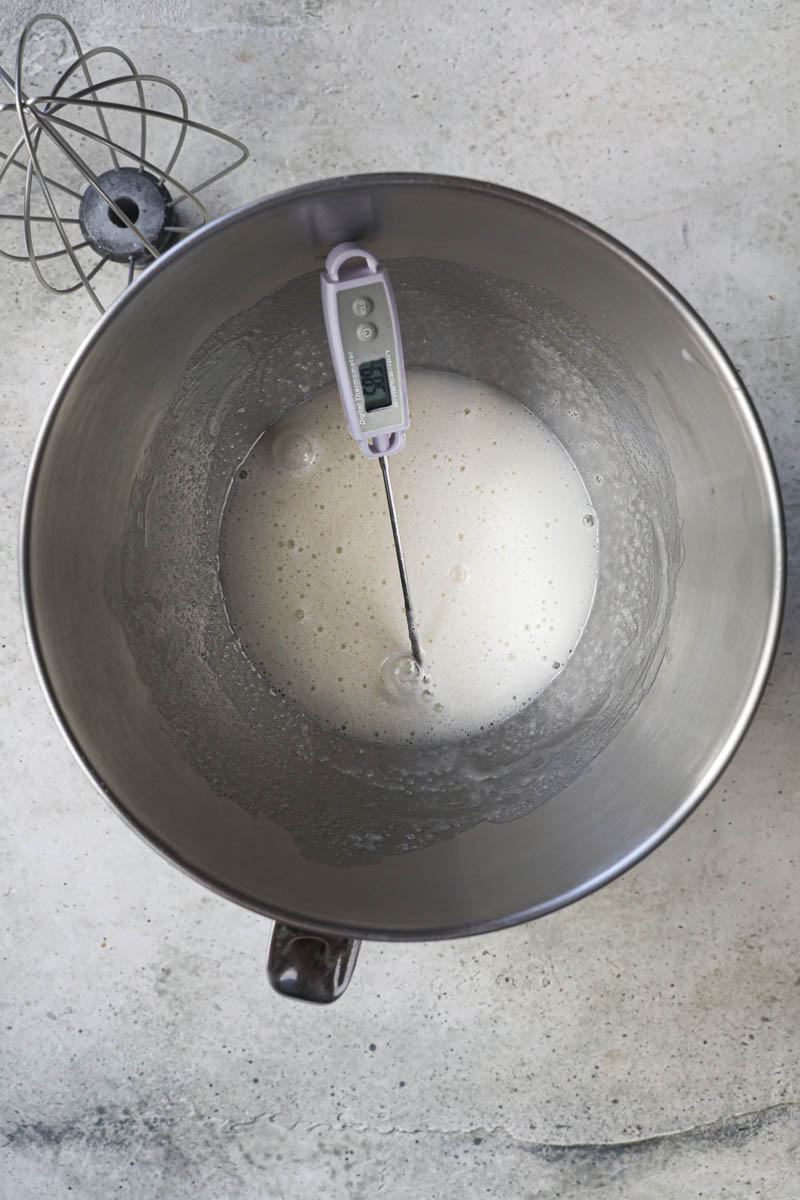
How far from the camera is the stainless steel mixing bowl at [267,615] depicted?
801mm

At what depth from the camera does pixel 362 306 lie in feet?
2.83

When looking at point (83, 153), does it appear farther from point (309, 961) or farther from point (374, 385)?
point (309, 961)

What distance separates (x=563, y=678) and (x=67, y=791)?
65cm

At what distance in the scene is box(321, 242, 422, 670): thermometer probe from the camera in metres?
0.85

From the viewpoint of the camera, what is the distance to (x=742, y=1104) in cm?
112

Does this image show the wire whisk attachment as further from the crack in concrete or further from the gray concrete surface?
A: the crack in concrete

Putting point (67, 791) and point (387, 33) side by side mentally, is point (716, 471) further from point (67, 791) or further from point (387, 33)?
point (67, 791)

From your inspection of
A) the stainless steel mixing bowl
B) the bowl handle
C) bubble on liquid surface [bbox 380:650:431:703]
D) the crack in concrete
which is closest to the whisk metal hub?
the stainless steel mixing bowl

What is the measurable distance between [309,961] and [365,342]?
0.61 m

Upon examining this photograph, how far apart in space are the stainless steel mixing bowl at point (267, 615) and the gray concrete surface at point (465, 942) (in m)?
0.24

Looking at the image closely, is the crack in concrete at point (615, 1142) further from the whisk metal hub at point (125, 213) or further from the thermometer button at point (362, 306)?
the whisk metal hub at point (125, 213)

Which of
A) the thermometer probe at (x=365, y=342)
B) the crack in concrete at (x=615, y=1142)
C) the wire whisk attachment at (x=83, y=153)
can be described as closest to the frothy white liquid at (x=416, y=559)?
the thermometer probe at (x=365, y=342)

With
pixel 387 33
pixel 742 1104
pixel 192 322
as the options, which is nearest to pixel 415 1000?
pixel 742 1104

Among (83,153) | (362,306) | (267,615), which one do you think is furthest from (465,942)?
(83,153)
